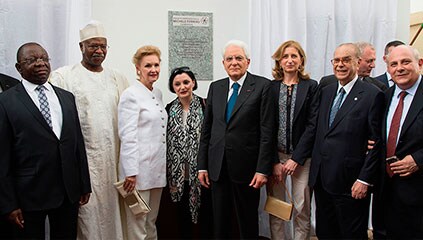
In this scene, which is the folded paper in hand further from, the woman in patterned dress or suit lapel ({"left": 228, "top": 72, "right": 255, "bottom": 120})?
suit lapel ({"left": 228, "top": 72, "right": 255, "bottom": 120})

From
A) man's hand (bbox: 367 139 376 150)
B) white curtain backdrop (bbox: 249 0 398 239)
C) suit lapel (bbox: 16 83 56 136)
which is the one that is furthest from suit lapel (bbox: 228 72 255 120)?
suit lapel (bbox: 16 83 56 136)

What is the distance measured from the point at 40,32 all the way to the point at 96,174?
50.8 inches

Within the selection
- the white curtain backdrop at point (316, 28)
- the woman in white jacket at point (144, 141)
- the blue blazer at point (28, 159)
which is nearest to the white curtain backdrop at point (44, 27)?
the woman in white jacket at point (144, 141)

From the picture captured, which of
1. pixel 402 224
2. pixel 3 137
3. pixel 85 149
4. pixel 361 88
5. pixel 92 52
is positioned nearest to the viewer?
pixel 3 137

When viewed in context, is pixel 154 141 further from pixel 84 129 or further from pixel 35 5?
pixel 35 5

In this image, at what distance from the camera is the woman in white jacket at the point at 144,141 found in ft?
8.84

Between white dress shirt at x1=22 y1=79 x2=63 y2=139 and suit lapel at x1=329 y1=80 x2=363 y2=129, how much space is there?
5.44ft

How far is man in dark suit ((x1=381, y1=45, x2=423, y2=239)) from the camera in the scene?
2141mm

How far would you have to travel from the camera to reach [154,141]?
2807 mm

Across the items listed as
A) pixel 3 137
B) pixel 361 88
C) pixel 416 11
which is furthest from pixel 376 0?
pixel 3 137

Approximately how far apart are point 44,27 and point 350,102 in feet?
7.93

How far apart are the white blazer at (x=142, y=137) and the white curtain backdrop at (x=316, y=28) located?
3.62 feet

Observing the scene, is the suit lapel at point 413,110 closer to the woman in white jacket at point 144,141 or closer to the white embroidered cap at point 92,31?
the woman in white jacket at point 144,141

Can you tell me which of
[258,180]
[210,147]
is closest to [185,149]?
[210,147]
